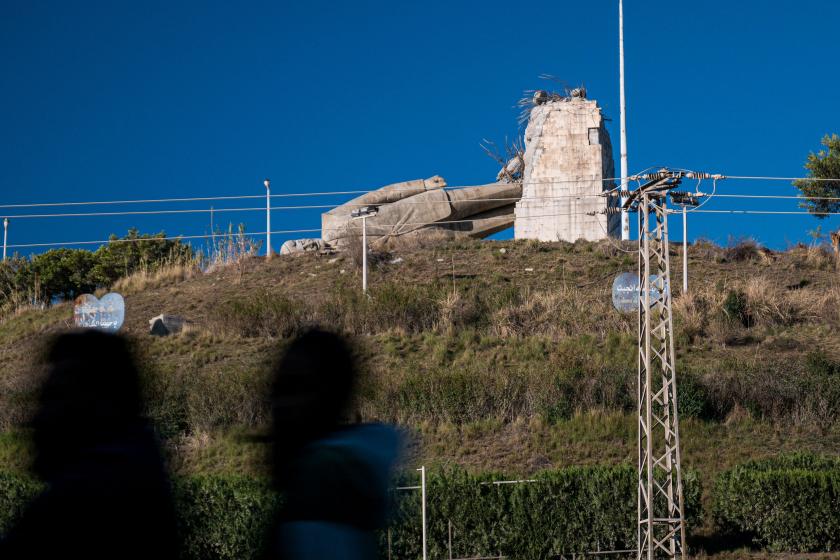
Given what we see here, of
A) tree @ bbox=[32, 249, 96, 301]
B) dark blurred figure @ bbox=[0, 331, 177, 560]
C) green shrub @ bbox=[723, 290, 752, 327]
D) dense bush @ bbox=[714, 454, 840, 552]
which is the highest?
Answer: tree @ bbox=[32, 249, 96, 301]

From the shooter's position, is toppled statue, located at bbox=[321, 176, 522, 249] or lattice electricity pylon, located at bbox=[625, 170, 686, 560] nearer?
lattice electricity pylon, located at bbox=[625, 170, 686, 560]

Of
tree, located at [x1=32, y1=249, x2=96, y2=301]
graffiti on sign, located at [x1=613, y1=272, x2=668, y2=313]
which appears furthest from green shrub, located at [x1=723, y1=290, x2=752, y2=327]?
tree, located at [x1=32, y1=249, x2=96, y2=301]

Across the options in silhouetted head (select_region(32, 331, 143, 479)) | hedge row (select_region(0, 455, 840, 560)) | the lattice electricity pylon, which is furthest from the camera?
hedge row (select_region(0, 455, 840, 560))

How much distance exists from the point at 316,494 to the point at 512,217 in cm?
3530

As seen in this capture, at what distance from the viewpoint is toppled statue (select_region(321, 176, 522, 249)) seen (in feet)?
116

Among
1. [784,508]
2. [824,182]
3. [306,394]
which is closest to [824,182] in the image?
[824,182]

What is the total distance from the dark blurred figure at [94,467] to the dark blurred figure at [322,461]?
35cm

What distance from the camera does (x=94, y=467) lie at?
2.58 meters

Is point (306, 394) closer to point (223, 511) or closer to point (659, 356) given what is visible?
point (659, 356)

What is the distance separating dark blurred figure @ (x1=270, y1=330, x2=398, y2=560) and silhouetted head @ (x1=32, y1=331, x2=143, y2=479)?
1.56 ft

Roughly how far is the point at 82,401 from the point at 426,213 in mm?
33871

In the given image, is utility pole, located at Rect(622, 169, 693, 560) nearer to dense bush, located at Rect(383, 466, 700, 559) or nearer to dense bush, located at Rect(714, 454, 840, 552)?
dense bush, located at Rect(383, 466, 700, 559)

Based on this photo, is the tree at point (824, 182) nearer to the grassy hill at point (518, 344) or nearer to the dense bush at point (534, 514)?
the grassy hill at point (518, 344)

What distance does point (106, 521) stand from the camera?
2.50 meters
